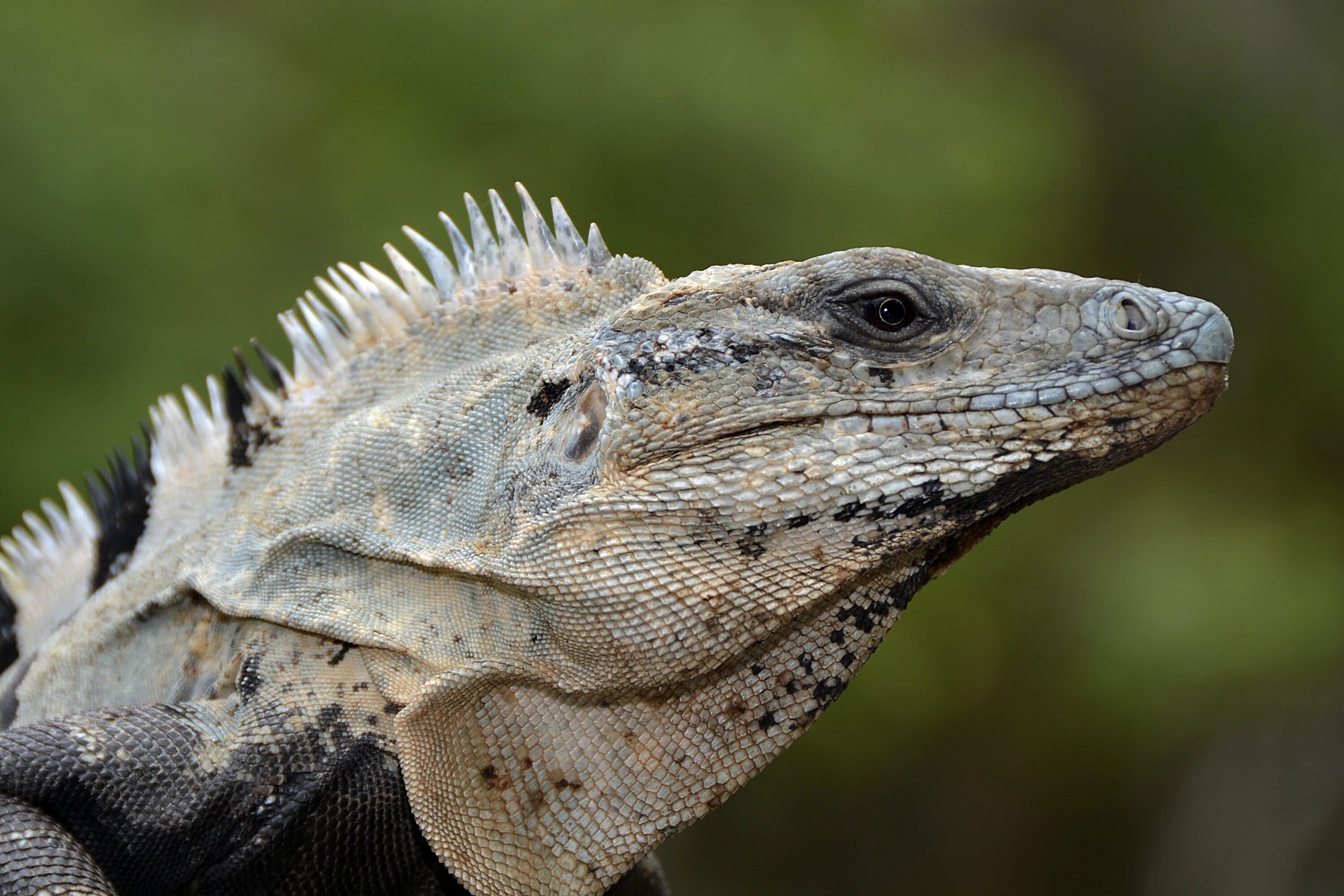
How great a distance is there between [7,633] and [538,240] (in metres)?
1.87

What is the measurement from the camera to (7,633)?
3.17m

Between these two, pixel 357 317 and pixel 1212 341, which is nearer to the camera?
pixel 1212 341

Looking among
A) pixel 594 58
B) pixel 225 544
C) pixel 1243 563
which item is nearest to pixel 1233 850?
pixel 1243 563

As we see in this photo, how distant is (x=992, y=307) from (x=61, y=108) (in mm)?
4811

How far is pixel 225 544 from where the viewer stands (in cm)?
247

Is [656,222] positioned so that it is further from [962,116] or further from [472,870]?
[472,870]

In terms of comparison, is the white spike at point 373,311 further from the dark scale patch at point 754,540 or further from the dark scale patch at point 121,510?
the dark scale patch at point 754,540

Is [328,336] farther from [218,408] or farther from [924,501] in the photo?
[924,501]

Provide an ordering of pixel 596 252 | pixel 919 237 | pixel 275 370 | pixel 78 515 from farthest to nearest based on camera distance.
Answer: pixel 919 237 < pixel 78 515 < pixel 275 370 < pixel 596 252

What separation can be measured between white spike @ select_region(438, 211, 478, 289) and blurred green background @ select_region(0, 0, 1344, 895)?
9.24ft

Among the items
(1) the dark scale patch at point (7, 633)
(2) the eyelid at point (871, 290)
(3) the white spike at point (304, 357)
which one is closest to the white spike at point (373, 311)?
(3) the white spike at point (304, 357)

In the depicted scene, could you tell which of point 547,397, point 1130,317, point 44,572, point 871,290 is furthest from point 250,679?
point 1130,317

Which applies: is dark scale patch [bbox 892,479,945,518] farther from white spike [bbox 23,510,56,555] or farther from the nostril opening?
white spike [bbox 23,510,56,555]

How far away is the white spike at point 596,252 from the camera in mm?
2596
